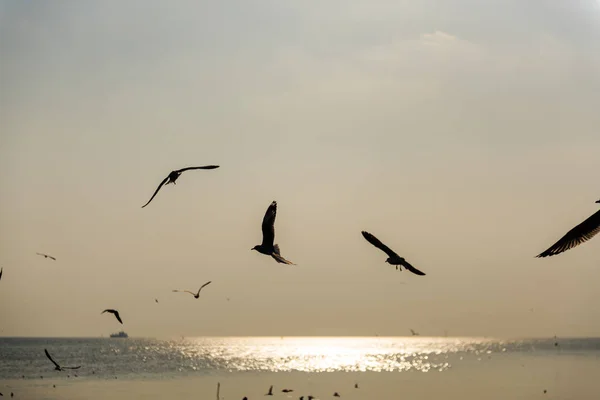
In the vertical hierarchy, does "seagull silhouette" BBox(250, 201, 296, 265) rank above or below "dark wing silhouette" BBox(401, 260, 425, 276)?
above

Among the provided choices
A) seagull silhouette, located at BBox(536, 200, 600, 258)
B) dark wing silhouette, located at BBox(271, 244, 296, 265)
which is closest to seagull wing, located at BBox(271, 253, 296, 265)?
dark wing silhouette, located at BBox(271, 244, 296, 265)

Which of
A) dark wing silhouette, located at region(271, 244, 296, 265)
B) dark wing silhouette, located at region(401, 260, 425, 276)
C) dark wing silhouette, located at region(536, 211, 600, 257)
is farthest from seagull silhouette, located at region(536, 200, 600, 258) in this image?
dark wing silhouette, located at region(271, 244, 296, 265)

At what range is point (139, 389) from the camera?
340ft

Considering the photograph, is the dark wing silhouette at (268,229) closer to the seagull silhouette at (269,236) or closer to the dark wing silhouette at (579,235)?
the seagull silhouette at (269,236)

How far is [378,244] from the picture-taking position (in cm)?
2194

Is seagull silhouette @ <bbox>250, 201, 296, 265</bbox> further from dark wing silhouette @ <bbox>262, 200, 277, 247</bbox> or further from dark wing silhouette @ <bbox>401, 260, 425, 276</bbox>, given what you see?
dark wing silhouette @ <bbox>401, 260, 425, 276</bbox>

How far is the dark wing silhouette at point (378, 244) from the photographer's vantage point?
21578 mm

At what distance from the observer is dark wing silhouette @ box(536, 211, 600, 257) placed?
853 inches

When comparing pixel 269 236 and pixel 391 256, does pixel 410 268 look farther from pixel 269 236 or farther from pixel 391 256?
pixel 269 236

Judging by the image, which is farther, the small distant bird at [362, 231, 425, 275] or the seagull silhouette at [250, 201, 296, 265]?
the seagull silhouette at [250, 201, 296, 265]

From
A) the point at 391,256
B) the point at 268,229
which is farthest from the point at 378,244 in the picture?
the point at 268,229

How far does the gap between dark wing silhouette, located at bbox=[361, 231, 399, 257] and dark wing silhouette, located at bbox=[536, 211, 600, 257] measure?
4.01 m

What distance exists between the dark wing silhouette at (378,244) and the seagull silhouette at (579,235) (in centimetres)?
401

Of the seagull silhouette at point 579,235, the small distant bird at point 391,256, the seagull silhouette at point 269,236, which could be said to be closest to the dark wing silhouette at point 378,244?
the small distant bird at point 391,256
